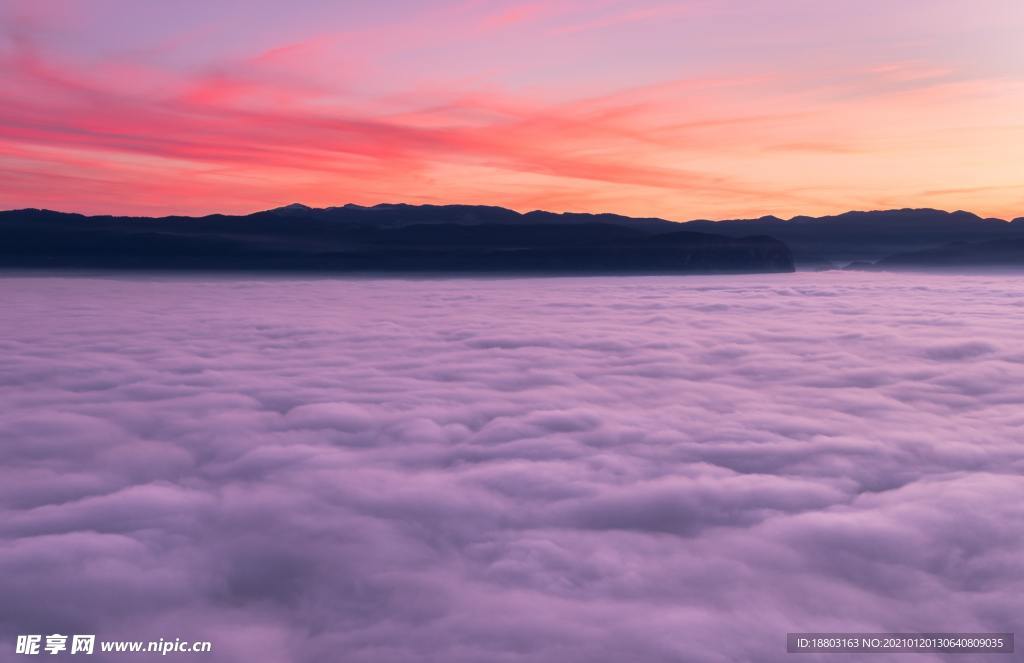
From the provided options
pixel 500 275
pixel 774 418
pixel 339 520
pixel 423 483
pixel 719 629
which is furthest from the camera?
pixel 500 275

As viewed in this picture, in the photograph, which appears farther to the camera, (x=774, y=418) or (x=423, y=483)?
(x=774, y=418)

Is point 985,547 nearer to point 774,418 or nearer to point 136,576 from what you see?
point 774,418

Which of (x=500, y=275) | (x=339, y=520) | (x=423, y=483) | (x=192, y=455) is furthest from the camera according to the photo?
(x=500, y=275)

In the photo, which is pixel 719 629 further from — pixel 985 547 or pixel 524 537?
pixel 985 547

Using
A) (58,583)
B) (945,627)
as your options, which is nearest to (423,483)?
(58,583)

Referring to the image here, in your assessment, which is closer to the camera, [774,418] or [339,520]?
[339,520]

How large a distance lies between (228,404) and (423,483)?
20.0 feet

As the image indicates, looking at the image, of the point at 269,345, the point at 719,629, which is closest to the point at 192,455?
the point at 719,629

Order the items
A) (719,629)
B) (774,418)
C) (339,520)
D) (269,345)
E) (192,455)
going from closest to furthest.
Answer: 1. (719,629)
2. (339,520)
3. (192,455)
4. (774,418)
5. (269,345)

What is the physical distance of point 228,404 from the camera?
42.0ft

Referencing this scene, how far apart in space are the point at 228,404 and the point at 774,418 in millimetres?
9057

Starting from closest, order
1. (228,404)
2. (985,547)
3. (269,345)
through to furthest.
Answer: (985,547)
(228,404)
(269,345)

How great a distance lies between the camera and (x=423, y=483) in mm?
8141

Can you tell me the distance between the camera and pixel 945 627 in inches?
203
